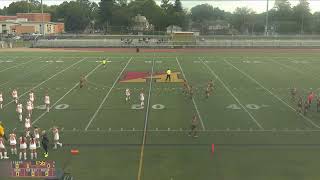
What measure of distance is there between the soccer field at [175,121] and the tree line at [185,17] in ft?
213

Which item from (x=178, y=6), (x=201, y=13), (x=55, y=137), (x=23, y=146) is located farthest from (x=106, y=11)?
(x=23, y=146)

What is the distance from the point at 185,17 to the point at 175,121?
91.8 metres

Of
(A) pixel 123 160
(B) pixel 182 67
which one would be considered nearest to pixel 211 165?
(A) pixel 123 160

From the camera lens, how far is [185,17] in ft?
362

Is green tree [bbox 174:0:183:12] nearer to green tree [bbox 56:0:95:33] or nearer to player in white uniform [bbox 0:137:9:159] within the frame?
green tree [bbox 56:0:95:33]

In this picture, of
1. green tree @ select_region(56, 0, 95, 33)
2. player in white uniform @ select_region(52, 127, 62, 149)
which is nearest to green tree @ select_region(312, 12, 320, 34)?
green tree @ select_region(56, 0, 95, 33)

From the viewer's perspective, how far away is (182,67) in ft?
134

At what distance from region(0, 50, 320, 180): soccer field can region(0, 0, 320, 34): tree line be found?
6478 cm

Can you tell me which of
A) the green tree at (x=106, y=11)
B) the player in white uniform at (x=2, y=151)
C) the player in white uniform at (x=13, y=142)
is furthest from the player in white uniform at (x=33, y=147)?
the green tree at (x=106, y=11)

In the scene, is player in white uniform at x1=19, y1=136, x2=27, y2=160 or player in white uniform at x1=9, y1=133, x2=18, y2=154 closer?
player in white uniform at x1=19, y1=136, x2=27, y2=160

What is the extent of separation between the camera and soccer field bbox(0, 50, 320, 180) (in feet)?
47.9

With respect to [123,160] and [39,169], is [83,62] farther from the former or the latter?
[39,169]

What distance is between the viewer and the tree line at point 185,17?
10104 cm

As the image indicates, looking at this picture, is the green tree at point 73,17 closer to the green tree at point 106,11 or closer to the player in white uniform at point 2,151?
the green tree at point 106,11
